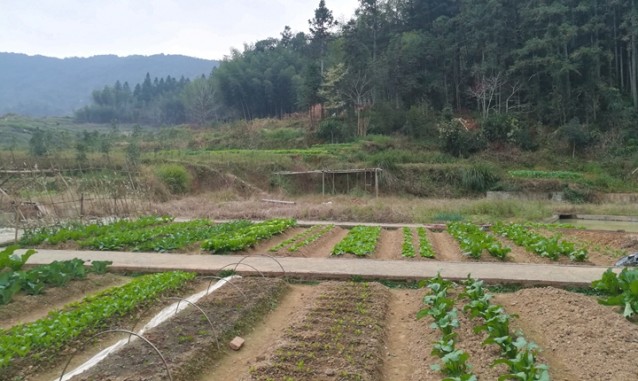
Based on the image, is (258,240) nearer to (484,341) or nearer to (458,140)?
(484,341)

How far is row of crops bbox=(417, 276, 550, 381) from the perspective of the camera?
15.8 ft

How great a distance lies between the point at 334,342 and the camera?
6.52 metres

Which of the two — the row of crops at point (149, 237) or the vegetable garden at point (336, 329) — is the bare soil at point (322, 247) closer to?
the row of crops at point (149, 237)

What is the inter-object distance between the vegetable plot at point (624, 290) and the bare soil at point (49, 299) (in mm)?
9135

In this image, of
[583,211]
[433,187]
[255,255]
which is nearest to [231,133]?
[433,187]

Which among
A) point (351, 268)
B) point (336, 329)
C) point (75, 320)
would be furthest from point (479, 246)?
point (75, 320)

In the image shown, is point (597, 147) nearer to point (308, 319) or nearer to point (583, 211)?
point (583, 211)

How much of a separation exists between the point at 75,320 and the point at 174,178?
24.0 metres

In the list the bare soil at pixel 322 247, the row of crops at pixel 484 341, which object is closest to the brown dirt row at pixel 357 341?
the row of crops at pixel 484 341

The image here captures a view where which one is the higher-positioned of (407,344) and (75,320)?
(75,320)

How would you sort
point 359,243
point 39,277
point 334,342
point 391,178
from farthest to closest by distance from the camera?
point 391,178, point 359,243, point 39,277, point 334,342

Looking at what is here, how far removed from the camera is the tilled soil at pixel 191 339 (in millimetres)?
5559

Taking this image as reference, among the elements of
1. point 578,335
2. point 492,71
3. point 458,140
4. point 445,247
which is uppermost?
point 492,71

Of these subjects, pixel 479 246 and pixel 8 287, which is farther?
pixel 479 246
